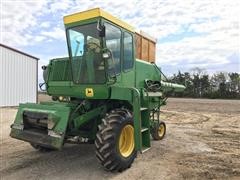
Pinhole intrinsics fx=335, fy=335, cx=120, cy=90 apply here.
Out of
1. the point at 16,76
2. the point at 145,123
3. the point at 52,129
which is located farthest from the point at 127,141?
the point at 16,76

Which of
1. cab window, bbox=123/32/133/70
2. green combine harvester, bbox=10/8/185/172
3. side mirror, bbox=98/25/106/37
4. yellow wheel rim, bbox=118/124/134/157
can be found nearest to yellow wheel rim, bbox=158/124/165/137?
green combine harvester, bbox=10/8/185/172

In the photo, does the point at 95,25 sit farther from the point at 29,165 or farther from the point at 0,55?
→ the point at 0,55

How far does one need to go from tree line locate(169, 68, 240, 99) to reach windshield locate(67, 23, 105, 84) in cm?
3840

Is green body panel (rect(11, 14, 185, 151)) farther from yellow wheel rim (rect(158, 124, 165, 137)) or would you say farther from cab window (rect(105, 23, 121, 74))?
yellow wheel rim (rect(158, 124, 165, 137))

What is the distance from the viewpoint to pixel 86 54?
23.9 ft

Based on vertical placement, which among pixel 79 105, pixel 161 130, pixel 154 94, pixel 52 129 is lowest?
pixel 161 130

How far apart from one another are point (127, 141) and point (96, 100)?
125 centimetres

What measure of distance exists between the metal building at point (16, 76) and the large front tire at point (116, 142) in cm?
1678

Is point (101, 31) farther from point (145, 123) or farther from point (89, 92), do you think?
point (145, 123)

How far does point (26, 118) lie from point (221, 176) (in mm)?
4080

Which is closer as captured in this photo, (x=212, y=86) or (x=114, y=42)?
(x=114, y=42)

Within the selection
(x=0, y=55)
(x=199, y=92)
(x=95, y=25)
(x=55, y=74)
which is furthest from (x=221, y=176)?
(x=199, y=92)

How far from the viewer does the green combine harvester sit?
637 cm

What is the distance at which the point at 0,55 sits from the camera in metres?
21.9
